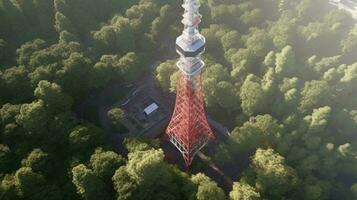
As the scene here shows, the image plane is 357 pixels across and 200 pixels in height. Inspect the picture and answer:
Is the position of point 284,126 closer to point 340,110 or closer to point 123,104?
point 340,110

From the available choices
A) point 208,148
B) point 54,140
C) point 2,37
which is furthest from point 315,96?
point 2,37

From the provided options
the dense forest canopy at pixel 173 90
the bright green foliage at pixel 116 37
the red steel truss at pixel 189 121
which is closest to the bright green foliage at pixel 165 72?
the dense forest canopy at pixel 173 90

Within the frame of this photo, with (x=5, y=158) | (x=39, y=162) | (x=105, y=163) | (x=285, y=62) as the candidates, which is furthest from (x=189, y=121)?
(x=5, y=158)

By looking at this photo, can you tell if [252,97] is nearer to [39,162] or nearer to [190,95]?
[190,95]

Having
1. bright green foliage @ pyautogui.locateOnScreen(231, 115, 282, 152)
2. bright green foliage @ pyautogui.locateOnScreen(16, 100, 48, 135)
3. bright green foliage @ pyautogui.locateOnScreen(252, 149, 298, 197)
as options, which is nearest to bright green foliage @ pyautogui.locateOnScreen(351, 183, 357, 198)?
bright green foliage @ pyautogui.locateOnScreen(252, 149, 298, 197)

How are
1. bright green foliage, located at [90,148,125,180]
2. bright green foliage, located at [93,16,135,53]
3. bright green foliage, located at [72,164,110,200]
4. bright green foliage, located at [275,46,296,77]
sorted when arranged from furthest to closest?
bright green foliage, located at [93,16,135,53], bright green foliage, located at [275,46,296,77], bright green foliage, located at [90,148,125,180], bright green foliage, located at [72,164,110,200]

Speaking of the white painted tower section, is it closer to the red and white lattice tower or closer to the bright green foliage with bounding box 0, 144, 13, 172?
the red and white lattice tower
